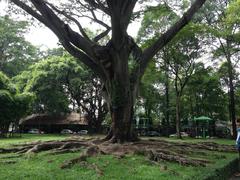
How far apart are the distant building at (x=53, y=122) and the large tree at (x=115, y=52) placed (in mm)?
30575

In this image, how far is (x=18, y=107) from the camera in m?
29.1

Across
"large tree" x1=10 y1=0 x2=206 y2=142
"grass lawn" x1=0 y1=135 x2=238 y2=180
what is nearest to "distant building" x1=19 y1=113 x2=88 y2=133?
"large tree" x1=10 y1=0 x2=206 y2=142

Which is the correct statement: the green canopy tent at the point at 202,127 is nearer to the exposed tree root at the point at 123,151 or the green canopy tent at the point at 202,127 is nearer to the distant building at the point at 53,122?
the distant building at the point at 53,122

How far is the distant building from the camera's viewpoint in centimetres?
4306

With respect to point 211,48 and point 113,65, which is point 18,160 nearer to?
point 113,65

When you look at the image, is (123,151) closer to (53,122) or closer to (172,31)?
(172,31)

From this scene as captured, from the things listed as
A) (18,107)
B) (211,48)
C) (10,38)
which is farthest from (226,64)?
(10,38)

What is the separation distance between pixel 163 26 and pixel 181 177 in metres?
21.1

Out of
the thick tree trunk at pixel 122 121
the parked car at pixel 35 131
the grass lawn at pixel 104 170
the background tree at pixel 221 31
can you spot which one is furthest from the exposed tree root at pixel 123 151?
the parked car at pixel 35 131

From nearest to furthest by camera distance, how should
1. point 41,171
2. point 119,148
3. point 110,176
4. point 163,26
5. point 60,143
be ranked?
point 110,176 → point 41,171 → point 119,148 → point 60,143 → point 163,26

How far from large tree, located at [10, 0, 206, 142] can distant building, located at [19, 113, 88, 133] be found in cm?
3057

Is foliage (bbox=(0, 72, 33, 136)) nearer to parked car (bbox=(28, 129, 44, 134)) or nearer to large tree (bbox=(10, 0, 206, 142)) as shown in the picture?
parked car (bbox=(28, 129, 44, 134))

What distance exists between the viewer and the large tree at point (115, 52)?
12195 millimetres

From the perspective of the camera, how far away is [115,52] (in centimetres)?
1286
